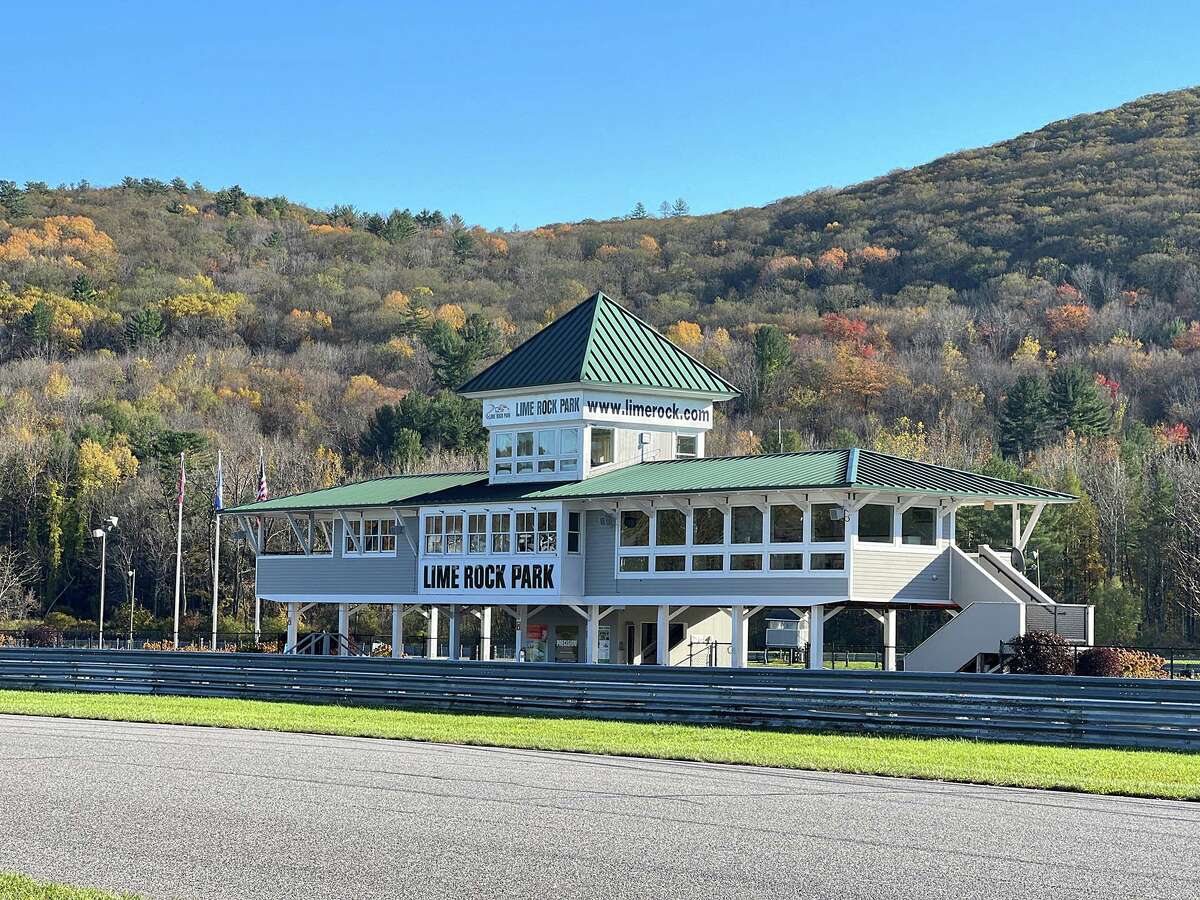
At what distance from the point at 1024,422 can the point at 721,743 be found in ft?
242

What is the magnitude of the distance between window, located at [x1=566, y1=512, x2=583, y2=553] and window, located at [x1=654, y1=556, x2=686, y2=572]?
2.98m

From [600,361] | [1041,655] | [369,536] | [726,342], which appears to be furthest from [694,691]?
[726,342]

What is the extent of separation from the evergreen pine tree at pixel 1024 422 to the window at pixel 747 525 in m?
54.8

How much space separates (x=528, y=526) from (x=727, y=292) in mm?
125087

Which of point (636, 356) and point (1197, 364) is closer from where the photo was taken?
point (636, 356)

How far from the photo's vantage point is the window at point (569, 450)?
160 ft

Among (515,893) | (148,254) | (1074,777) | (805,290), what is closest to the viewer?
(515,893)

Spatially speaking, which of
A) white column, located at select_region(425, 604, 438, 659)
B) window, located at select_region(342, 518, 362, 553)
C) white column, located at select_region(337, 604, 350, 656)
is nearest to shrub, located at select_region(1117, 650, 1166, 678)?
white column, located at select_region(425, 604, 438, 659)

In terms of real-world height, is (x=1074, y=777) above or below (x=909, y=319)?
below

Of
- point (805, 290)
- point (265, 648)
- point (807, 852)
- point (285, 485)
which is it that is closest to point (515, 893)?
point (807, 852)

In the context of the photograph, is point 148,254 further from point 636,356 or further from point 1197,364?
point 636,356

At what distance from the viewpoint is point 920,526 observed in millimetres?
43281

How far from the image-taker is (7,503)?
103188mm

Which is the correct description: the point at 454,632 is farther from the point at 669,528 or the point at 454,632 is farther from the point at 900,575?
the point at 900,575
